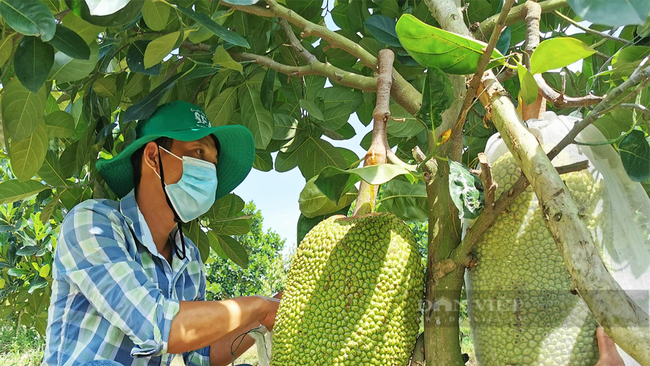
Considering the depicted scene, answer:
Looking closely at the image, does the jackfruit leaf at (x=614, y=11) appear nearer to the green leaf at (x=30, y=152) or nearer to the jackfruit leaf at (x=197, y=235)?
the green leaf at (x=30, y=152)

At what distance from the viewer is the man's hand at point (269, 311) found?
1232mm

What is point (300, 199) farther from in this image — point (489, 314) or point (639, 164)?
point (639, 164)

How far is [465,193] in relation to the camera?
0.82 m

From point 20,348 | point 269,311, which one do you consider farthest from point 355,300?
point 20,348

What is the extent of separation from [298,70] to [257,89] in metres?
0.35

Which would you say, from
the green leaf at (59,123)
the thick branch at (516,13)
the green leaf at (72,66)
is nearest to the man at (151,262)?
the green leaf at (59,123)

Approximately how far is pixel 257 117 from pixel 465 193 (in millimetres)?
838

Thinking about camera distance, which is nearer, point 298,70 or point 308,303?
point 308,303

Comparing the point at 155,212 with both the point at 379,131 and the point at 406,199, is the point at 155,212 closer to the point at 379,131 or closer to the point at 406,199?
the point at 406,199

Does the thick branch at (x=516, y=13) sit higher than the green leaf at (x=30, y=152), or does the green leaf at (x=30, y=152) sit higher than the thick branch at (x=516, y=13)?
the thick branch at (x=516, y=13)

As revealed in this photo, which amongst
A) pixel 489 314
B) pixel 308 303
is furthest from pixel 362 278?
pixel 489 314

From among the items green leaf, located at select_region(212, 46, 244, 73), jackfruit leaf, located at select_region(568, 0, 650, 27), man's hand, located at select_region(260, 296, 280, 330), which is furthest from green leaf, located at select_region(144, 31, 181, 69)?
jackfruit leaf, located at select_region(568, 0, 650, 27)

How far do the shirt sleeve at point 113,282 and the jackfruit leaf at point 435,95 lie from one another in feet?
2.22

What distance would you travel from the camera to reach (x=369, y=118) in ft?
6.03
